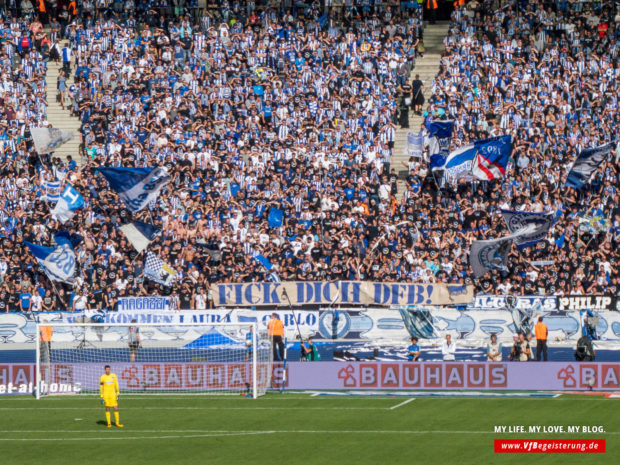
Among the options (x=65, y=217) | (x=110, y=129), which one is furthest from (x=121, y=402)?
(x=110, y=129)

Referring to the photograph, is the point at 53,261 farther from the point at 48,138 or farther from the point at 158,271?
the point at 48,138

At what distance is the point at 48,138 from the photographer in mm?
42625

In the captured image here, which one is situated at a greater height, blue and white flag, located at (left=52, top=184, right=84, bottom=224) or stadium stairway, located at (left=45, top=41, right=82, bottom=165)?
stadium stairway, located at (left=45, top=41, right=82, bottom=165)

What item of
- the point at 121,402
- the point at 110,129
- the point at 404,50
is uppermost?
the point at 404,50

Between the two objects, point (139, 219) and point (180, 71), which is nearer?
point (139, 219)

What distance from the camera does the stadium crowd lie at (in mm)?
39188

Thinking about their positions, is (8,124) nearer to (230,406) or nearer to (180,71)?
(180,71)

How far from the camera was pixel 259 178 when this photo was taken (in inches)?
1638

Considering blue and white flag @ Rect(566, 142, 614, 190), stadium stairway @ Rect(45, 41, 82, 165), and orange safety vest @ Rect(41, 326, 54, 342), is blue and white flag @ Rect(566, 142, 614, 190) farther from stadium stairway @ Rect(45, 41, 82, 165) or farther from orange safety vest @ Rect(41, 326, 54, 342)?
orange safety vest @ Rect(41, 326, 54, 342)

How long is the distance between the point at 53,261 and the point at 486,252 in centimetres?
1422

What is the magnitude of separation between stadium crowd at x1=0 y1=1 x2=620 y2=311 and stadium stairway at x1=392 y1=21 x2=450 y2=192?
2.61ft

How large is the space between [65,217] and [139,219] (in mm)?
2552

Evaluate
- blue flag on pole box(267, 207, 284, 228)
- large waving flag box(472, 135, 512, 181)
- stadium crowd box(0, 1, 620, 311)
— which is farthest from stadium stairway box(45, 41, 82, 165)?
large waving flag box(472, 135, 512, 181)

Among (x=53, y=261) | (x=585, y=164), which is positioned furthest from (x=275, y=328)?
(x=585, y=164)
